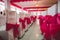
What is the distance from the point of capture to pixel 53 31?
2.41 meters

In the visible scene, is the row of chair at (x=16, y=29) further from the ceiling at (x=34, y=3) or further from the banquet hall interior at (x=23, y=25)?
the ceiling at (x=34, y=3)

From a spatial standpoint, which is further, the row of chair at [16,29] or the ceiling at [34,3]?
the ceiling at [34,3]

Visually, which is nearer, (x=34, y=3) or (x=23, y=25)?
(x=23, y=25)

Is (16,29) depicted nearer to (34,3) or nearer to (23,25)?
(23,25)

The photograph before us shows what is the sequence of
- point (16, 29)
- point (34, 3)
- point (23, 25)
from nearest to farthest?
1. point (16, 29)
2. point (23, 25)
3. point (34, 3)

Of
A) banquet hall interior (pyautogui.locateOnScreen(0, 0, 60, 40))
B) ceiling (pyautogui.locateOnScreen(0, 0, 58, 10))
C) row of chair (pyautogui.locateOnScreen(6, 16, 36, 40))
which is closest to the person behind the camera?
banquet hall interior (pyautogui.locateOnScreen(0, 0, 60, 40))

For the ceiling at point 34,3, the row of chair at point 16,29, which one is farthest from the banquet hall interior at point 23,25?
the ceiling at point 34,3

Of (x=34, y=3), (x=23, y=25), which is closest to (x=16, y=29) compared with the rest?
(x=23, y=25)

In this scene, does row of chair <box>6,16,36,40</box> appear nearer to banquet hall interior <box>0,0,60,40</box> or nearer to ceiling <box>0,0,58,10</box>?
banquet hall interior <box>0,0,60,40</box>

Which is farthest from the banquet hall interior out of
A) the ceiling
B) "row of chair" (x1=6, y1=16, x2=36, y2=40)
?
the ceiling

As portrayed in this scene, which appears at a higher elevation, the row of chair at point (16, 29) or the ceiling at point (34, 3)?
the ceiling at point (34, 3)

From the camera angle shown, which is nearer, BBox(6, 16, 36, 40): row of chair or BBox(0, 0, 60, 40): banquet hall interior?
BBox(0, 0, 60, 40): banquet hall interior

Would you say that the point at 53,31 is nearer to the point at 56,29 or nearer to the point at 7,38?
the point at 56,29

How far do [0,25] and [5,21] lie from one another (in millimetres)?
353
